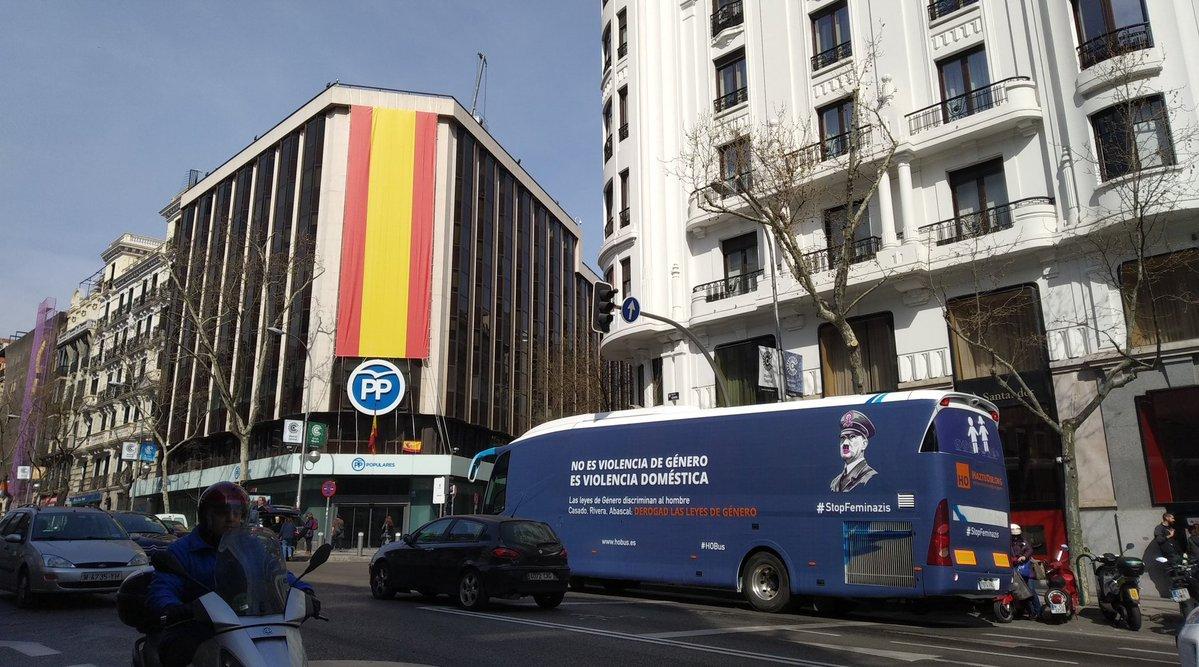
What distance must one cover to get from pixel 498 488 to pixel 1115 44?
17778 mm

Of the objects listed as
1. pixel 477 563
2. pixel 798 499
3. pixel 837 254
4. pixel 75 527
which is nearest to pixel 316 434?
pixel 837 254

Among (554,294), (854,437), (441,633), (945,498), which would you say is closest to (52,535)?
(441,633)

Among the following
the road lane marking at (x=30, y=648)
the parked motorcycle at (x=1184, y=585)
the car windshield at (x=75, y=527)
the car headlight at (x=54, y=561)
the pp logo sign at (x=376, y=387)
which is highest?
the pp logo sign at (x=376, y=387)

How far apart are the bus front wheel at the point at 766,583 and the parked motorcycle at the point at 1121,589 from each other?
4.90 metres

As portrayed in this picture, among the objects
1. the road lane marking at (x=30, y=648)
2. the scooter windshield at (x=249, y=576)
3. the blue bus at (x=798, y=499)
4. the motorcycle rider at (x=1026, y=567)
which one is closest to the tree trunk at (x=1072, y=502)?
the motorcycle rider at (x=1026, y=567)

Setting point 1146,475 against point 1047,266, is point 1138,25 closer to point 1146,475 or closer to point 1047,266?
point 1047,266

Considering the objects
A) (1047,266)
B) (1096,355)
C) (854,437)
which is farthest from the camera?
(1047,266)

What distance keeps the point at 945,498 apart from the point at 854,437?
160cm

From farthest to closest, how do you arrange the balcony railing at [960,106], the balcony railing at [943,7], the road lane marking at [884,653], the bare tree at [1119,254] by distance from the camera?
the balcony railing at [943,7] → the balcony railing at [960,106] → the bare tree at [1119,254] → the road lane marking at [884,653]

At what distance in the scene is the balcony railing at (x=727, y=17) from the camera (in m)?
27.6

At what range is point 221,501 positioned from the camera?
4.21 meters

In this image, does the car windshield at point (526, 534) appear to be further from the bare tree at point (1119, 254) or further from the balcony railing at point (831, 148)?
the balcony railing at point (831, 148)

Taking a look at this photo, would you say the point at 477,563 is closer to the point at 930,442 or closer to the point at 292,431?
the point at 930,442

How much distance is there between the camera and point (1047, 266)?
19.7 m
